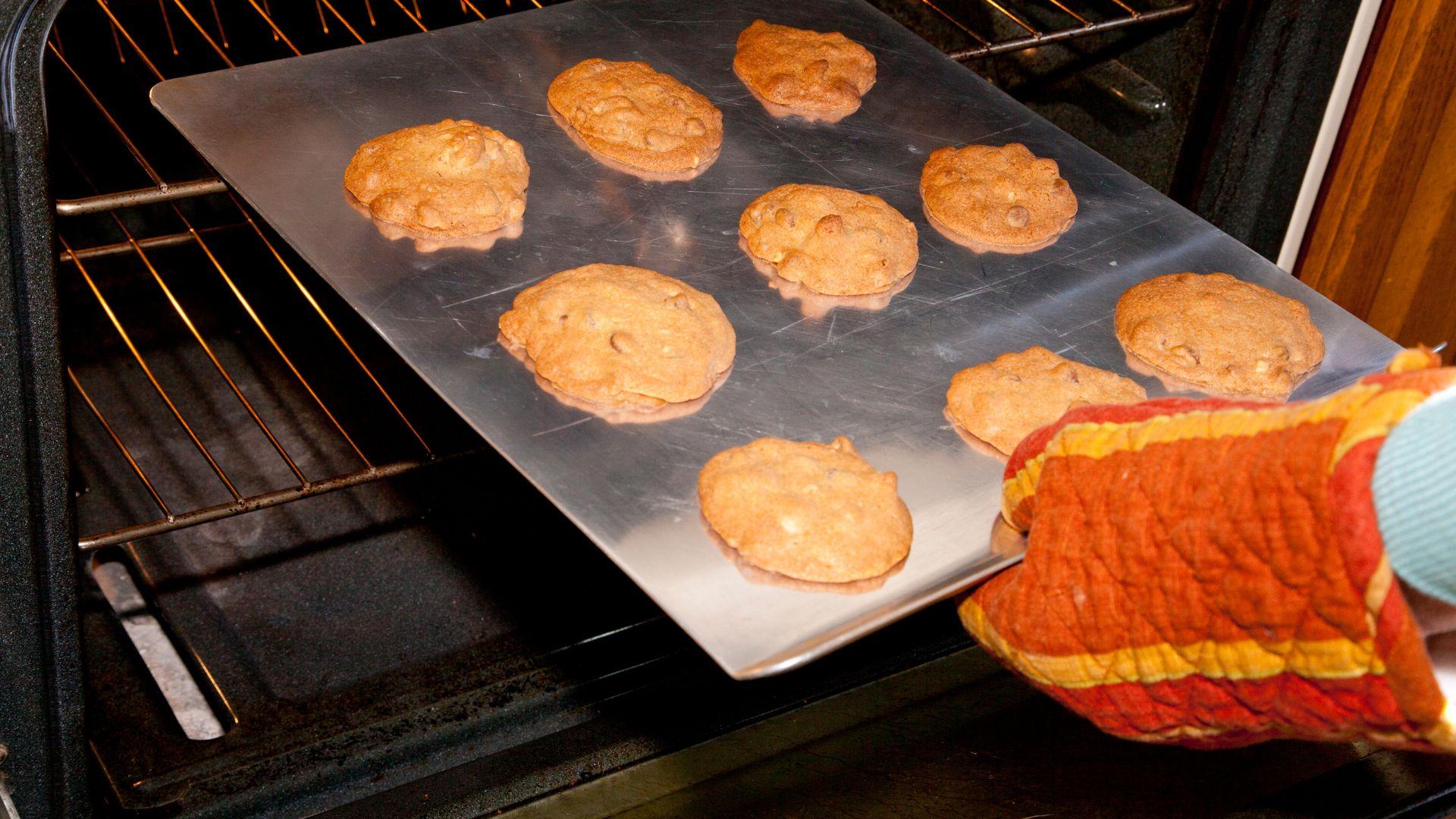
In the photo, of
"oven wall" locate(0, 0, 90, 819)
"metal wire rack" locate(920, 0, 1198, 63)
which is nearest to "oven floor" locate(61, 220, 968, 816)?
"oven wall" locate(0, 0, 90, 819)

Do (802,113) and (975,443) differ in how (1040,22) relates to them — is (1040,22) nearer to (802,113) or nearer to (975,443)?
(802,113)

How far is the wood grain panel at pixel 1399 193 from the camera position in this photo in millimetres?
2059

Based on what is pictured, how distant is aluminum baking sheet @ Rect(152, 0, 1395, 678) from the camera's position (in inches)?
50.6

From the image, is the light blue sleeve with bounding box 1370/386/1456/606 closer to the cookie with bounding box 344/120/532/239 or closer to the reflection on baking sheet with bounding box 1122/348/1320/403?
the reflection on baking sheet with bounding box 1122/348/1320/403

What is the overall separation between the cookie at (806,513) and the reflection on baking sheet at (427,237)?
19.9 inches

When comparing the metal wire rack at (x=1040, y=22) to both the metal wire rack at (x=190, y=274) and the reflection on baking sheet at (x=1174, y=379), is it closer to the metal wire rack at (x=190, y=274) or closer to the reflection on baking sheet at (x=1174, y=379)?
the reflection on baking sheet at (x=1174, y=379)

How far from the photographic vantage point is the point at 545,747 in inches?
69.1

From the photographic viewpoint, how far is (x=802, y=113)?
197cm

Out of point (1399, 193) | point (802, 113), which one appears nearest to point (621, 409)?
point (802, 113)

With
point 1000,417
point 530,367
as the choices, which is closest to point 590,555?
point 530,367

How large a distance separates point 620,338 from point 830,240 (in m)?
0.36

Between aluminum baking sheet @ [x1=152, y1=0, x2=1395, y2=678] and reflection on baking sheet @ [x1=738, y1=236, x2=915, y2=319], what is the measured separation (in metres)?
0.01

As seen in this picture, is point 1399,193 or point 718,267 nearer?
point 718,267

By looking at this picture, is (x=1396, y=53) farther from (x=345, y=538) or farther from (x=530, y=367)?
(x=345, y=538)
